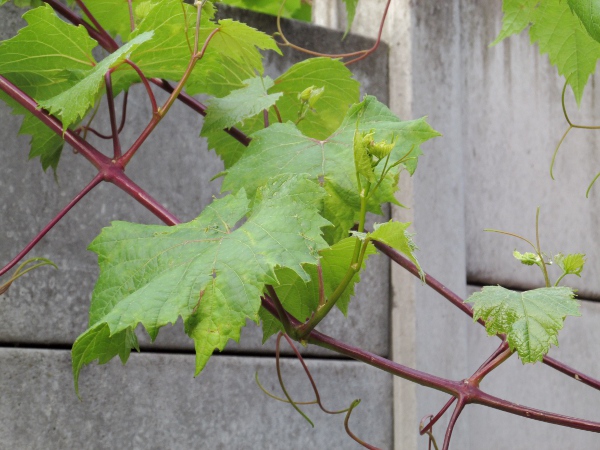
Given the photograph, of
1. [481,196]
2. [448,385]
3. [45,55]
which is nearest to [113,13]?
[45,55]

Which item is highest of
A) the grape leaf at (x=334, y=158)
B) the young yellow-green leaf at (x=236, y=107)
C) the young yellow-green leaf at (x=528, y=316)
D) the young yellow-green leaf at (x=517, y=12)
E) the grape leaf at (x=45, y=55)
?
the young yellow-green leaf at (x=517, y=12)

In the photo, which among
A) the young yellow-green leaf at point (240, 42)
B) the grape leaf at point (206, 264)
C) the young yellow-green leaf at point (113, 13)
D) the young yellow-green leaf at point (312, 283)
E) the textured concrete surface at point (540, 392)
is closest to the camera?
the grape leaf at point (206, 264)

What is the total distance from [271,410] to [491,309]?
0.83 metres

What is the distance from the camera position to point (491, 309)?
77 centimetres

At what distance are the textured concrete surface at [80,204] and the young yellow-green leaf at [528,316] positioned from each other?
0.79 metres

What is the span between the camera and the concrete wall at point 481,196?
176 centimetres

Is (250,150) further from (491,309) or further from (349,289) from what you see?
(491,309)

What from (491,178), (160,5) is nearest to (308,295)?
(160,5)

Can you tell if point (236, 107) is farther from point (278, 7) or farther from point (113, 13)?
point (278, 7)

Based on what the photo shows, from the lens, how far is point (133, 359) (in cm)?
138

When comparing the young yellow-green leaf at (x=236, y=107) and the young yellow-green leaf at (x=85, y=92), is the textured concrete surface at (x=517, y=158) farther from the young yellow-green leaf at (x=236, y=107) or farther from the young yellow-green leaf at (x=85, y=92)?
the young yellow-green leaf at (x=85, y=92)

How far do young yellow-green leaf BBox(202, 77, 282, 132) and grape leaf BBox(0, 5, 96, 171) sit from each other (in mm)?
158

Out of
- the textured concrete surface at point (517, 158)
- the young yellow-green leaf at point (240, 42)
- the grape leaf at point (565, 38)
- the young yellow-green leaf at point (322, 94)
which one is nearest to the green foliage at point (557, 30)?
the grape leaf at point (565, 38)

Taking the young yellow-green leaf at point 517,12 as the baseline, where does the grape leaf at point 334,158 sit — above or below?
below
